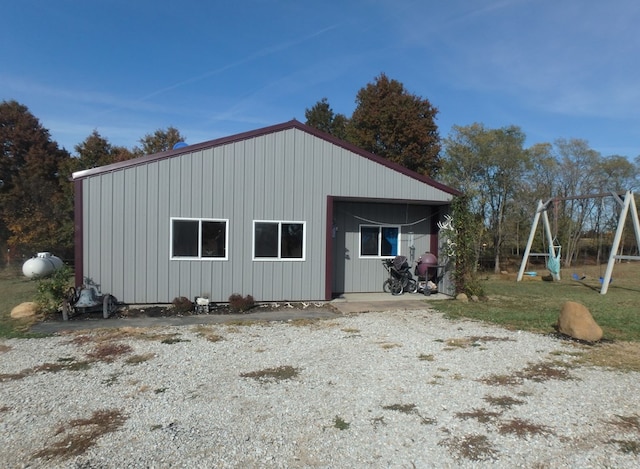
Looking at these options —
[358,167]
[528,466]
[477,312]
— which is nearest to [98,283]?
[358,167]

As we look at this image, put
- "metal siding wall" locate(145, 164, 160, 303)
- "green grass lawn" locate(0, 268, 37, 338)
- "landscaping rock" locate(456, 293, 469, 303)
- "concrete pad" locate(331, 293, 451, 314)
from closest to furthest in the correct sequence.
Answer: "green grass lawn" locate(0, 268, 37, 338) < "metal siding wall" locate(145, 164, 160, 303) < "concrete pad" locate(331, 293, 451, 314) < "landscaping rock" locate(456, 293, 469, 303)

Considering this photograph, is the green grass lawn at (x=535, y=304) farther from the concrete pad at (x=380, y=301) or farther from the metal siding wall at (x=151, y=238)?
the metal siding wall at (x=151, y=238)

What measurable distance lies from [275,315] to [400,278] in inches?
170

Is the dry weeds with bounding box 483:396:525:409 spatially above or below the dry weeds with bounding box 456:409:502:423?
below

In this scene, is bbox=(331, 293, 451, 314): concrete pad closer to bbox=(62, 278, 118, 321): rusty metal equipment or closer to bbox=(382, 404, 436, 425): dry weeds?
bbox=(62, 278, 118, 321): rusty metal equipment

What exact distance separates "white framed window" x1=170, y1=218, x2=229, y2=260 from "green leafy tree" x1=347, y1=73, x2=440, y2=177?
1669 cm

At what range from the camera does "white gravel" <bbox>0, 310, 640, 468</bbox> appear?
3.37 metres

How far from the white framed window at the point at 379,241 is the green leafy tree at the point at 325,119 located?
20.3 m

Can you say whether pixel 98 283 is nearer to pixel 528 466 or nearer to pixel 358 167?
pixel 358 167

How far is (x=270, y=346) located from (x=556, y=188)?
77.9 ft

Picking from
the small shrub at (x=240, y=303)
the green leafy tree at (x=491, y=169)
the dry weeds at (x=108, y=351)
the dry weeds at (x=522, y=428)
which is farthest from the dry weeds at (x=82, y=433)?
the green leafy tree at (x=491, y=169)

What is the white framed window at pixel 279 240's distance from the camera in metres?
10.5

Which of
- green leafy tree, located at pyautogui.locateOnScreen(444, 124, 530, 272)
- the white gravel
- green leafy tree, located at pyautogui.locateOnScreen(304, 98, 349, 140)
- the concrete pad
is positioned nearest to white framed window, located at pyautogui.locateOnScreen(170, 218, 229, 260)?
the concrete pad

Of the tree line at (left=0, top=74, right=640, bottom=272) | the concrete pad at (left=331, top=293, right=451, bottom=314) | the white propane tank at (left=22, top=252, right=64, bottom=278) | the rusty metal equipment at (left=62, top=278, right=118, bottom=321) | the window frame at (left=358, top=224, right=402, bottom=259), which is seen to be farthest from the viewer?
the tree line at (left=0, top=74, right=640, bottom=272)
